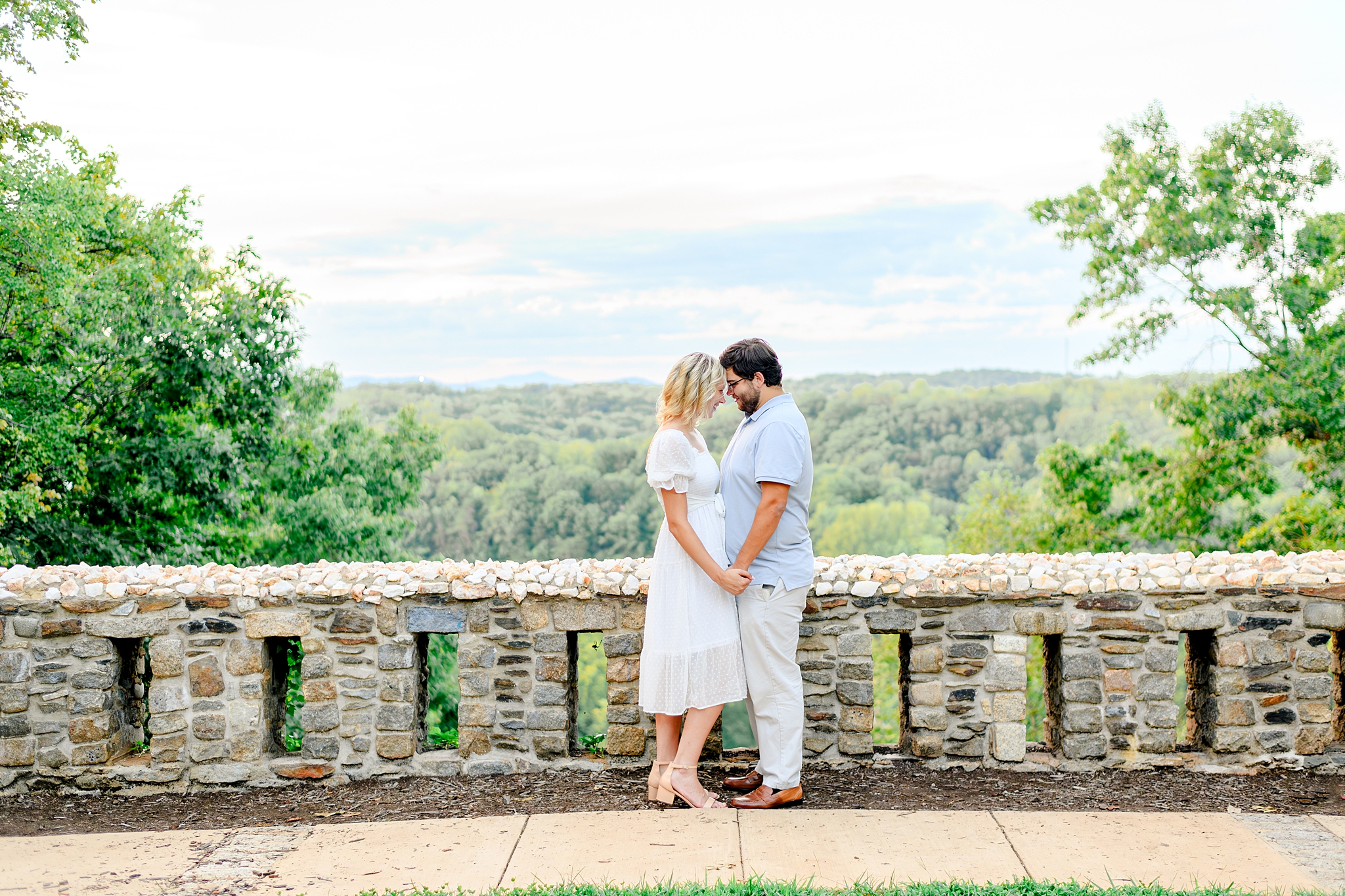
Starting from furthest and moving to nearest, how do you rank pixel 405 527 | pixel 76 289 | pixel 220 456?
pixel 405 527 → pixel 220 456 → pixel 76 289

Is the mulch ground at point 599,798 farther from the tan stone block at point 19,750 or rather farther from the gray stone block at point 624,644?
the gray stone block at point 624,644

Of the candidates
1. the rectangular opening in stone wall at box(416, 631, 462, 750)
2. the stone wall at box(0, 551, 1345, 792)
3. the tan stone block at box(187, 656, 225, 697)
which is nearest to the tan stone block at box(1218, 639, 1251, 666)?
the stone wall at box(0, 551, 1345, 792)

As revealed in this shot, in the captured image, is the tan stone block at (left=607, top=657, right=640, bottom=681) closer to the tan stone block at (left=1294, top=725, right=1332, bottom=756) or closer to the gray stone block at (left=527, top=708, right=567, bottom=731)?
the gray stone block at (left=527, top=708, right=567, bottom=731)

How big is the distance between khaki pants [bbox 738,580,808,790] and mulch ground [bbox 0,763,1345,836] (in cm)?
26

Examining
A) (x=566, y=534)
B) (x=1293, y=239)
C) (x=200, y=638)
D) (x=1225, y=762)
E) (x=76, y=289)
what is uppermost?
(x=1293, y=239)

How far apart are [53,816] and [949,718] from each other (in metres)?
3.98

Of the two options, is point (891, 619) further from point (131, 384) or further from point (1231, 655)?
point (131, 384)

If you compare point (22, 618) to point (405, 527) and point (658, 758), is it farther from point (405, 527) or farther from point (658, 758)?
point (405, 527)

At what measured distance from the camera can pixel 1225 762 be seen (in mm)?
4316

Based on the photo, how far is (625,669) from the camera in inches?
171

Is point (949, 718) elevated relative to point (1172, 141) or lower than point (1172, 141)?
lower

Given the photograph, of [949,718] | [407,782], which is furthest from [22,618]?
[949,718]

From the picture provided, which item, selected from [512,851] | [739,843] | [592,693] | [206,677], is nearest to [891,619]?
[739,843]

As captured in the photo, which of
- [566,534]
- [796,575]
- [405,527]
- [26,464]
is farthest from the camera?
[566,534]
